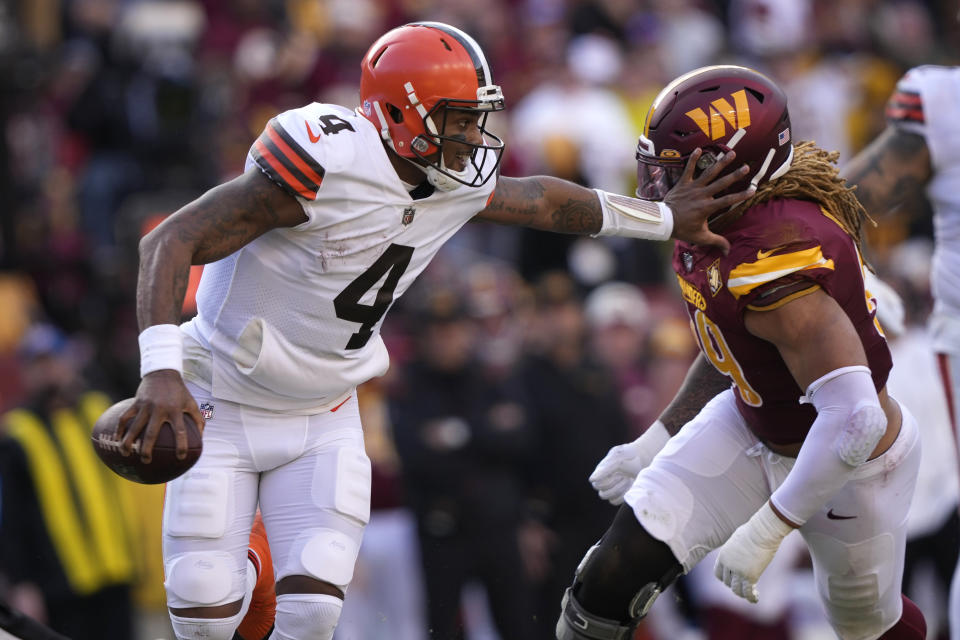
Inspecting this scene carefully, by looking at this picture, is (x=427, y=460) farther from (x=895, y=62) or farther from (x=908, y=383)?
(x=895, y=62)

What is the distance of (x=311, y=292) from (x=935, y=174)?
2.52 meters

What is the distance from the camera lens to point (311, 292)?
3980mm

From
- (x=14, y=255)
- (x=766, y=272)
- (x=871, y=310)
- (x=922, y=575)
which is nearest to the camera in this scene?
(x=766, y=272)

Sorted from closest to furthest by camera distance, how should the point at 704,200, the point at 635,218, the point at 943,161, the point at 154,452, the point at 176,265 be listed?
the point at 154,452
the point at 176,265
the point at 704,200
the point at 635,218
the point at 943,161

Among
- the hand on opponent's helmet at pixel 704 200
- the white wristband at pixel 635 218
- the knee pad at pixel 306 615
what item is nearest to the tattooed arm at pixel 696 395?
the white wristband at pixel 635 218

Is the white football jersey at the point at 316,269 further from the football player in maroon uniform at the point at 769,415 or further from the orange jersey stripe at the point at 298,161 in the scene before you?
the football player in maroon uniform at the point at 769,415

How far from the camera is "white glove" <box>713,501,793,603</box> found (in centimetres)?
380

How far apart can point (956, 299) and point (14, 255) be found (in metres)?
5.45

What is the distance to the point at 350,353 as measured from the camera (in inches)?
163

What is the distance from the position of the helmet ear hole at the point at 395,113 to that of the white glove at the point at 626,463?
4.25 ft

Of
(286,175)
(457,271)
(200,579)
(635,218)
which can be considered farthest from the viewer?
(457,271)

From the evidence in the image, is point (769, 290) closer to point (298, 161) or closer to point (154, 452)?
point (298, 161)

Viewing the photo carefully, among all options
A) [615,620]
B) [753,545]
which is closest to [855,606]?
[753,545]

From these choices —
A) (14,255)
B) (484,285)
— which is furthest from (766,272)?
(14,255)
